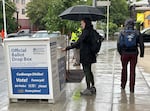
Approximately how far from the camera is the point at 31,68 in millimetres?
7918

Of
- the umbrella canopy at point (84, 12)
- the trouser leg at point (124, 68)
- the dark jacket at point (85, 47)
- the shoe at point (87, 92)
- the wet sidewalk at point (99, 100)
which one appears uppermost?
the umbrella canopy at point (84, 12)

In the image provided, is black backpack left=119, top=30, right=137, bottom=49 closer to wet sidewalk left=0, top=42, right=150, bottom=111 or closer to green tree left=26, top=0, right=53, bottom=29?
wet sidewalk left=0, top=42, right=150, bottom=111

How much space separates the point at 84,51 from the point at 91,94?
1050 millimetres

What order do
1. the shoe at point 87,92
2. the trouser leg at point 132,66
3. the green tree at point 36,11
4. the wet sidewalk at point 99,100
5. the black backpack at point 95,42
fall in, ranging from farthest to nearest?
1. the green tree at point 36,11
2. the trouser leg at point 132,66
3. the shoe at point 87,92
4. the black backpack at point 95,42
5. the wet sidewalk at point 99,100

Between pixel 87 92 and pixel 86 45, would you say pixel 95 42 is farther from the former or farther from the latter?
pixel 87 92

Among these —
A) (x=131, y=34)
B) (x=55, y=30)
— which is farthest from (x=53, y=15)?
(x=131, y=34)

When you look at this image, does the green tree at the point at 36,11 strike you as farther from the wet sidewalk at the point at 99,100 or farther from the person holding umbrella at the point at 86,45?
the person holding umbrella at the point at 86,45

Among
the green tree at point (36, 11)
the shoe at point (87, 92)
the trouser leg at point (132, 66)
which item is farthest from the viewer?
the green tree at point (36, 11)

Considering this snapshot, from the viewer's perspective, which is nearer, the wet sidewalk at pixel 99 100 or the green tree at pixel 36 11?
the wet sidewalk at pixel 99 100

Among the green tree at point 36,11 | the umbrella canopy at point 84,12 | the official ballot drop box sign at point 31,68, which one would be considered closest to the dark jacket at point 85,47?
the official ballot drop box sign at point 31,68

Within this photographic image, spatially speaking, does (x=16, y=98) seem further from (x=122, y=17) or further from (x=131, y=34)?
(x=122, y=17)

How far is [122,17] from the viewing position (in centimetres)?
6038

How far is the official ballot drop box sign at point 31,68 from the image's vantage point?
782 centimetres

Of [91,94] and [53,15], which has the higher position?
[53,15]
